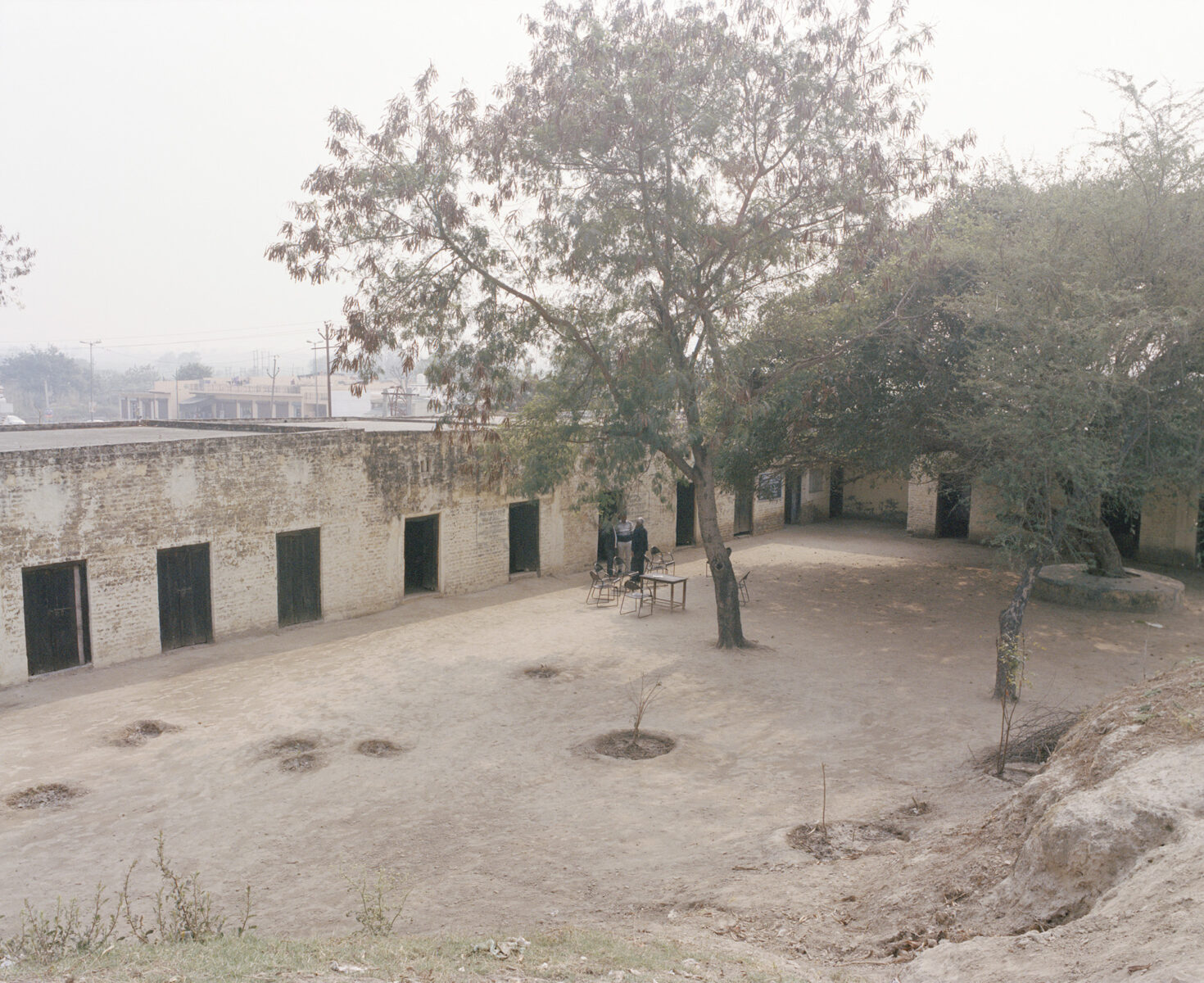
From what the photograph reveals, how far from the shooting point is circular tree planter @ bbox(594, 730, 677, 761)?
387 inches

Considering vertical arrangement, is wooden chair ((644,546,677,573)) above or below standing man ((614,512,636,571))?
below

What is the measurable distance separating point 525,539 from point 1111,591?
11.4 meters

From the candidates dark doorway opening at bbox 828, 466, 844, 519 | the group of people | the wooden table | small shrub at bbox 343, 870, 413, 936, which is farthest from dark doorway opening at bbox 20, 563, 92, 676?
dark doorway opening at bbox 828, 466, 844, 519

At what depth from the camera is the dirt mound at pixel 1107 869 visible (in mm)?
4082

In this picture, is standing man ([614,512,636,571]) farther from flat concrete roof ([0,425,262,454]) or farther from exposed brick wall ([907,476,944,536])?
exposed brick wall ([907,476,944,536])

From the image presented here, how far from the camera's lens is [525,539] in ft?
64.9

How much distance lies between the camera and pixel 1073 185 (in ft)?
45.3

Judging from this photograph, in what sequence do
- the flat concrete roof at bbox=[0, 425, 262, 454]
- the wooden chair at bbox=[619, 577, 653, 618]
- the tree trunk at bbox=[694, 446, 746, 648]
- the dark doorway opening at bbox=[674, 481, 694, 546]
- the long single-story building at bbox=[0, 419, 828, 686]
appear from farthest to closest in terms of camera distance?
the dark doorway opening at bbox=[674, 481, 694, 546] → the wooden chair at bbox=[619, 577, 653, 618] → the flat concrete roof at bbox=[0, 425, 262, 454] → the tree trunk at bbox=[694, 446, 746, 648] → the long single-story building at bbox=[0, 419, 828, 686]

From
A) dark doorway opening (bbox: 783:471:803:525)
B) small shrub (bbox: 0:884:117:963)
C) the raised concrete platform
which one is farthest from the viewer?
dark doorway opening (bbox: 783:471:803:525)

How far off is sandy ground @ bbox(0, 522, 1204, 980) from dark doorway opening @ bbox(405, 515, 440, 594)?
0.92m

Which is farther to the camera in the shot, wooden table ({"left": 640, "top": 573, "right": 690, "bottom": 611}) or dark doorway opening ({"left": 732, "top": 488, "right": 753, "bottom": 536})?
dark doorway opening ({"left": 732, "top": 488, "right": 753, "bottom": 536})

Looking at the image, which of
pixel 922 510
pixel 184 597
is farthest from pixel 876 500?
pixel 184 597

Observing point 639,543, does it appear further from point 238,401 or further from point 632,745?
point 238,401

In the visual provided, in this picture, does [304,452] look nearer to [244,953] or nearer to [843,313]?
[843,313]
